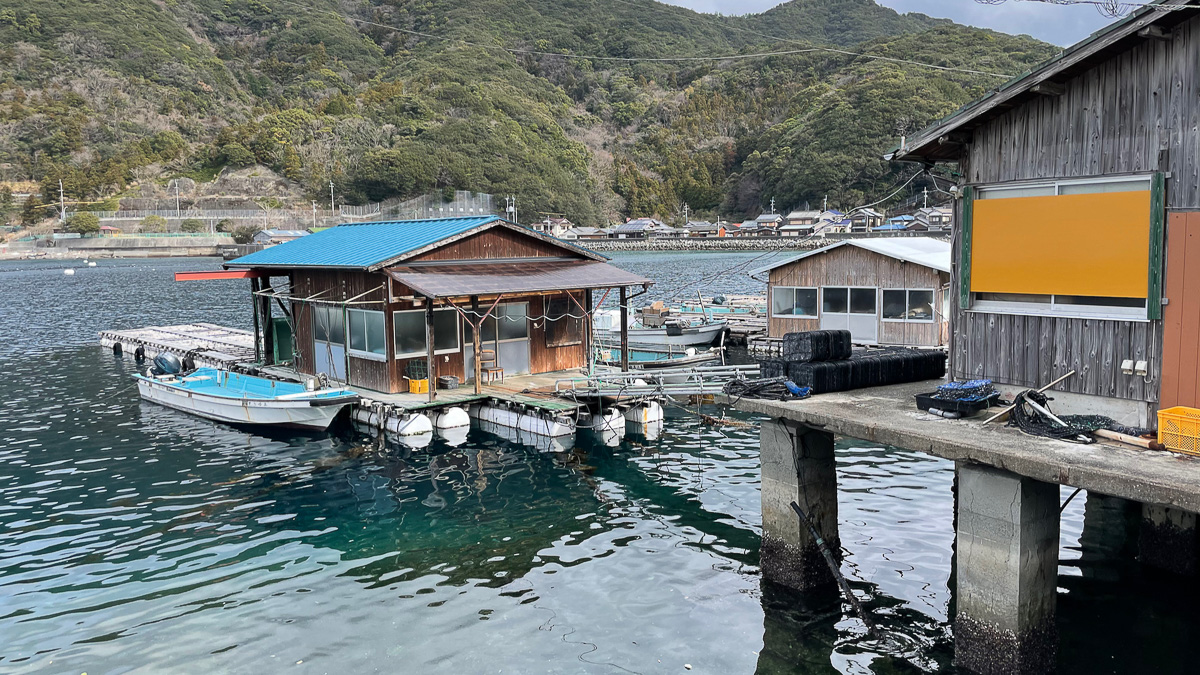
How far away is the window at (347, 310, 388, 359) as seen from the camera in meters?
24.0

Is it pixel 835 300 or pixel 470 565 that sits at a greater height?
pixel 835 300

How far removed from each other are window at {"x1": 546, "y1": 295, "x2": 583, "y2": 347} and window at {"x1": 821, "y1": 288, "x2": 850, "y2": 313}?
9.80 meters

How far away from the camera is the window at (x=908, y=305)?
28.9m

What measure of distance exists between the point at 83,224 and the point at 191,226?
63.6ft

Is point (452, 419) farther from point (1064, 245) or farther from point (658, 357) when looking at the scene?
point (1064, 245)

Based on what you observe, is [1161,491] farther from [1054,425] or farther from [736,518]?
[736,518]

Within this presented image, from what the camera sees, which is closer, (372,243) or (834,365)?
(834,365)

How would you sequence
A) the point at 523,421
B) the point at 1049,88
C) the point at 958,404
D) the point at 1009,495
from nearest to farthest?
the point at 1009,495 < the point at 1049,88 < the point at 958,404 < the point at 523,421

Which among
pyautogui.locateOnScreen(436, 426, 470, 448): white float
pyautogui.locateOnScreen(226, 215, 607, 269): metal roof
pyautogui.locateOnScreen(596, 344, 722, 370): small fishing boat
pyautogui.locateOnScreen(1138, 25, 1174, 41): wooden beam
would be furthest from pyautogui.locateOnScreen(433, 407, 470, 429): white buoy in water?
pyautogui.locateOnScreen(1138, 25, 1174, 41): wooden beam

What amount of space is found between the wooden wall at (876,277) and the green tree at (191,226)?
169754mm

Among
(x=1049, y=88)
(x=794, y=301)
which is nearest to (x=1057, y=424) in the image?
(x=1049, y=88)

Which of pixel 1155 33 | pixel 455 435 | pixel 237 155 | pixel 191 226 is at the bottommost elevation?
pixel 455 435

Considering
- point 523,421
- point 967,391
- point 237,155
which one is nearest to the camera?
point 967,391

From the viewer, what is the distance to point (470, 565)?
14266 mm
